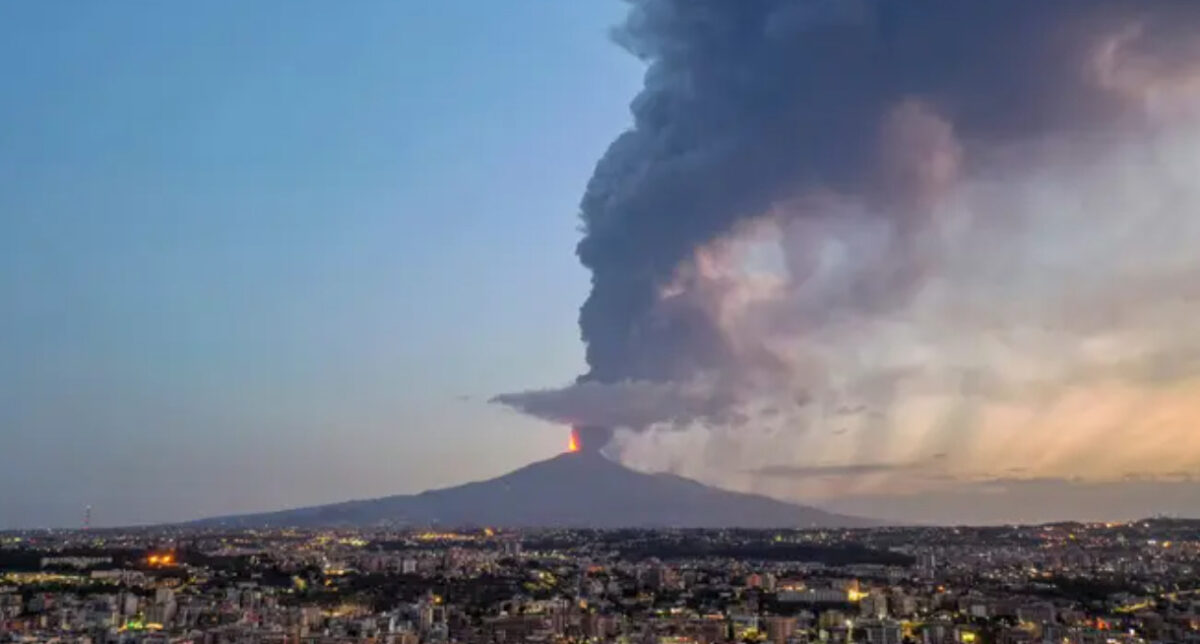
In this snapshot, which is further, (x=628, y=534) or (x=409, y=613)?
(x=628, y=534)

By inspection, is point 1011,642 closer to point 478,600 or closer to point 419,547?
point 478,600

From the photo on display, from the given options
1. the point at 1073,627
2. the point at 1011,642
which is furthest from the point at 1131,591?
the point at 1011,642

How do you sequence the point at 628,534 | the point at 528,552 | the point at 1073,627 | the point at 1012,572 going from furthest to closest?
the point at 628,534 < the point at 528,552 < the point at 1012,572 < the point at 1073,627

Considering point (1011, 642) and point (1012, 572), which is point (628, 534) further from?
point (1011, 642)

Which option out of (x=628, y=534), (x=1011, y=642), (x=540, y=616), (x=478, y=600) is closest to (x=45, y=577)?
(x=478, y=600)

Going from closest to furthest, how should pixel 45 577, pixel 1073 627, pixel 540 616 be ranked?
pixel 1073 627 → pixel 540 616 → pixel 45 577

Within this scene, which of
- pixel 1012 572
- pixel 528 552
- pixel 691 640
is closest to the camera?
pixel 691 640

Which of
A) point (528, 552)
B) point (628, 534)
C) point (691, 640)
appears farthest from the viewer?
point (628, 534)

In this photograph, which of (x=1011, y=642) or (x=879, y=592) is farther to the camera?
(x=879, y=592)

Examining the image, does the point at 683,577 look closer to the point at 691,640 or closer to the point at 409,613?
the point at 409,613
